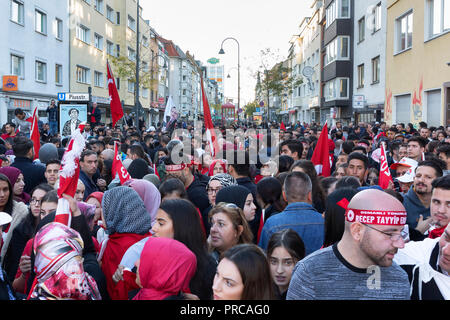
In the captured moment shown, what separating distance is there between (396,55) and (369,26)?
22.7ft

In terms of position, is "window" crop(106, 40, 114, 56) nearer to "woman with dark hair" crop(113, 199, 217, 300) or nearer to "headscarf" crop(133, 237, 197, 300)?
"woman with dark hair" crop(113, 199, 217, 300)

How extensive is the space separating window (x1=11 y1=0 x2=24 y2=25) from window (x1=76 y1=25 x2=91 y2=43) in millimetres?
8599

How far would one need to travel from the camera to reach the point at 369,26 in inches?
1147

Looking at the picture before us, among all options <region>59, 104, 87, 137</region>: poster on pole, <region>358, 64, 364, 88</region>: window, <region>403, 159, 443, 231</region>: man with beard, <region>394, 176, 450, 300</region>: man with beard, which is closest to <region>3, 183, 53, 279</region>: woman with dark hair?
<region>394, 176, 450, 300</region>: man with beard

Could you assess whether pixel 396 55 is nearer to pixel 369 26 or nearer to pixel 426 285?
pixel 369 26

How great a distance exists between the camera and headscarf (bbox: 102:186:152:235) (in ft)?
12.7

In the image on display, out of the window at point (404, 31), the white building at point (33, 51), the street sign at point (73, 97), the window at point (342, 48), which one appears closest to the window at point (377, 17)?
the window at point (404, 31)

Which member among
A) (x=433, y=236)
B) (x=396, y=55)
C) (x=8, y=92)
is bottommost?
(x=433, y=236)

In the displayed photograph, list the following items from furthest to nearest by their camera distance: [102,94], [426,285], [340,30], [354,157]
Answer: [102,94] → [340,30] → [354,157] → [426,285]

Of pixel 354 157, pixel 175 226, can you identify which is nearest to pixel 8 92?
pixel 354 157

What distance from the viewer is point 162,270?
2.82 metres

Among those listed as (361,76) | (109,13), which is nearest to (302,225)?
(361,76)

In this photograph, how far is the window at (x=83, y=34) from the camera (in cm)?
3453
